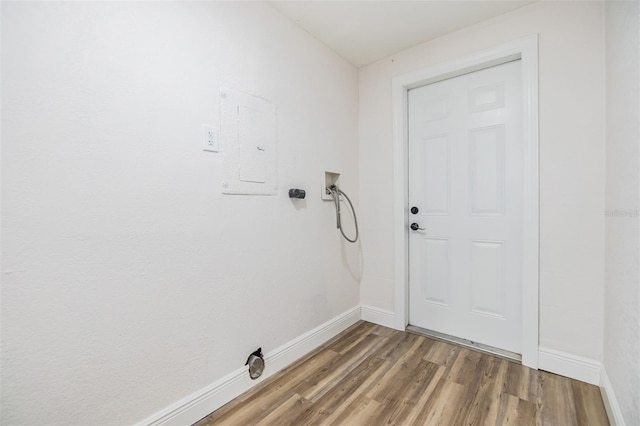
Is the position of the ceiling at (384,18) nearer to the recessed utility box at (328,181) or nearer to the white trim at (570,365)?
the recessed utility box at (328,181)

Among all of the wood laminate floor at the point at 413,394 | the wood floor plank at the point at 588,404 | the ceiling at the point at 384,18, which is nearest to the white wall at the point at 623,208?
the wood floor plank at the point at 588,404

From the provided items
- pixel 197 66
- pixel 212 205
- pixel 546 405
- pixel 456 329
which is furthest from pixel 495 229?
pixel 197 66

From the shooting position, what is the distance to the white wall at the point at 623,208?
1.02 metres

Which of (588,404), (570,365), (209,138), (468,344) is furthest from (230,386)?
(570,365)

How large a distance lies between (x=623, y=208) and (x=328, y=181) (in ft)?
5.31

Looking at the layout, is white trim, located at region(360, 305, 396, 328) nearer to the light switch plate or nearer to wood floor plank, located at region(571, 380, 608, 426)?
wood floor plank, located at region(571, 380, 608, 426)

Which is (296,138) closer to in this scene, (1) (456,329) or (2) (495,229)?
(2) (495,229)

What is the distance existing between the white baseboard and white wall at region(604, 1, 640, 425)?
155 cm

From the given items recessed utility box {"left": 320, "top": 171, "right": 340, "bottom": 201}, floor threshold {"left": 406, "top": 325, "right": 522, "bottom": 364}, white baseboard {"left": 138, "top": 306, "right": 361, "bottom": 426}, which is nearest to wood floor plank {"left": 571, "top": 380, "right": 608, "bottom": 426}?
floor threshold {"left": 406, "top": 325, "right": 522, "bottom": 364}

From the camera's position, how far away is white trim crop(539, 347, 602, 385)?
150 cm

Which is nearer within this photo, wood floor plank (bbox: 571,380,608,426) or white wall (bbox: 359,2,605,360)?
wood floor plank (bbox: 571,380,608,426)

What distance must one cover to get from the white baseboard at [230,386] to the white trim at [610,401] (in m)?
1.53

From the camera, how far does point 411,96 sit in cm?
223

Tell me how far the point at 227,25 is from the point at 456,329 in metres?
2.55
